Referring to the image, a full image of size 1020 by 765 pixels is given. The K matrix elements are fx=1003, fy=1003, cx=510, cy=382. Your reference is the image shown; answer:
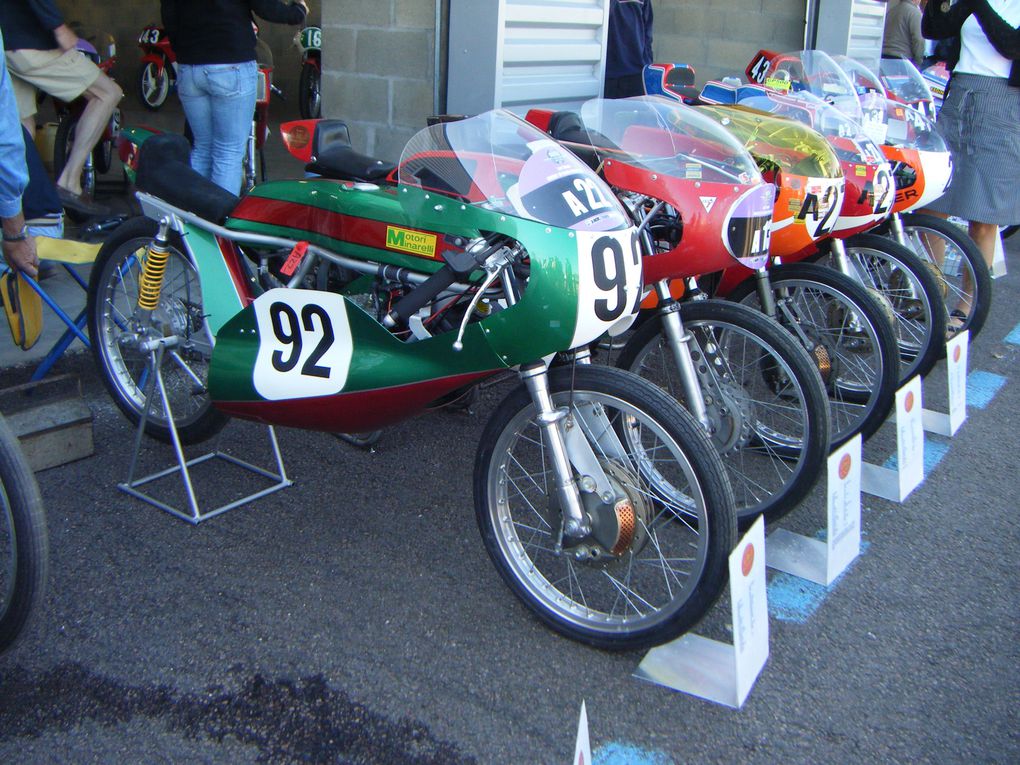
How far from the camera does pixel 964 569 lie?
3152mm

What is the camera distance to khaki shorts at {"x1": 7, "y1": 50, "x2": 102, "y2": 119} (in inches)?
211

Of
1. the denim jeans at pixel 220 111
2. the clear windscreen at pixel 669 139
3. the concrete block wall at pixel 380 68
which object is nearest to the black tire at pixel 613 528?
the clear windscreen at pixel 669 139

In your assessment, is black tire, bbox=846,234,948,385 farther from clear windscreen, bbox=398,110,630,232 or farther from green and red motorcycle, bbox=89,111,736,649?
clear windscreen, bbox=398,110,630,232

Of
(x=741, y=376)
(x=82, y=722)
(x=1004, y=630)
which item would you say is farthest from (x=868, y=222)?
(x=82, y=722)

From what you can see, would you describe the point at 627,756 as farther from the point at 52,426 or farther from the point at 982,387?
the point at 982,387

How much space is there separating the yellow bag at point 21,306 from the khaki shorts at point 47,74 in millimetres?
2166

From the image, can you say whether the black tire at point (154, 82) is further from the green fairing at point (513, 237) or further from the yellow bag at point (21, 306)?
the green fairing at point (513, 237)

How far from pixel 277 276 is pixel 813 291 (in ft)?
6.38

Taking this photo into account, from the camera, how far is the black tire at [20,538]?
2176 millimetres

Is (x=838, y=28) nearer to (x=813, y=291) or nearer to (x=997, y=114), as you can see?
(x=997, y=114)

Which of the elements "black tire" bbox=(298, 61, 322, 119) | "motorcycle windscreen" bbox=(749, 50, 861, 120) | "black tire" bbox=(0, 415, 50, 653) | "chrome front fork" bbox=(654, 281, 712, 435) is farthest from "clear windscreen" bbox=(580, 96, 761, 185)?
"black tire" bbox=(298, 61, 322, 119)

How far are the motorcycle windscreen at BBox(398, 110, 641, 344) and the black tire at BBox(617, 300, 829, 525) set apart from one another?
549 mm

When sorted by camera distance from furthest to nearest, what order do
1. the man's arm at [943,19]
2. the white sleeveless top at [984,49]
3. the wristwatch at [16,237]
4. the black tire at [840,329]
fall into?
1. the man's arm at [943,19]
2. the white sleeveless top at [984,49]
3. the black tire at [840,329]
4. the wristwatch at [16,237]

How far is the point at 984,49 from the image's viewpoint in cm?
498
